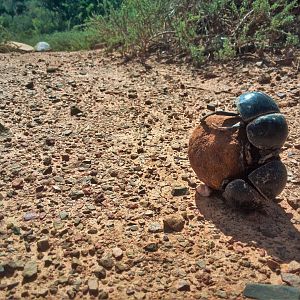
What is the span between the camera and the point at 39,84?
498 cm

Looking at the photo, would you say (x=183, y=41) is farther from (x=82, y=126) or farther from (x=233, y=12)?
(x=82, y=126)

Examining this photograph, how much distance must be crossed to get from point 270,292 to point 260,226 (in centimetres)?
59

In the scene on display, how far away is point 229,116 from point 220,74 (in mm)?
2486

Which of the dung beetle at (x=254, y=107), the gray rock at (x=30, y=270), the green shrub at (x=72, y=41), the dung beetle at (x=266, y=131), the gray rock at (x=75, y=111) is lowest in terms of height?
the green shrub at (x=72, y=41)

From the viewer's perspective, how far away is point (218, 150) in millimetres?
2686

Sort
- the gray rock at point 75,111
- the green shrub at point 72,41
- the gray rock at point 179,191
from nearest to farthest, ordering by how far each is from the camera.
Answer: the gray rock at point 179,191, the gray rock at point 75,111, the green shrub at point 72,41

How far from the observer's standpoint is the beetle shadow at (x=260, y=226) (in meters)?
2.51

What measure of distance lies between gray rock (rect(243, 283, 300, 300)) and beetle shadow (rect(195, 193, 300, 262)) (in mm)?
264

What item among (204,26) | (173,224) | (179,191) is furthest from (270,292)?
(204,26)

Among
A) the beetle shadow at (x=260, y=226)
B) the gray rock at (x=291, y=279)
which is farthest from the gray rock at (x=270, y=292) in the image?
the beetle shadow at (x=260, y=226)

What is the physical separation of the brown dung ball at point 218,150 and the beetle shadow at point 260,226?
0.14 meters

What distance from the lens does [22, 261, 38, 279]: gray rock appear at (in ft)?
7.34

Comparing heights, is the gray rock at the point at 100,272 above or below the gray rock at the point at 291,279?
below

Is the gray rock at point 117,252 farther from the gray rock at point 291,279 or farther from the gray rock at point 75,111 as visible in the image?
the gray rock at point 75,111
